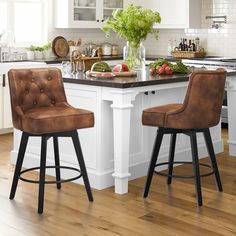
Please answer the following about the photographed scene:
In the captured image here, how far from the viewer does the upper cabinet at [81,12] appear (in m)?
7.33

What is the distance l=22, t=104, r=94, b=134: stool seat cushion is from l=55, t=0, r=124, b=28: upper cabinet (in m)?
3.58

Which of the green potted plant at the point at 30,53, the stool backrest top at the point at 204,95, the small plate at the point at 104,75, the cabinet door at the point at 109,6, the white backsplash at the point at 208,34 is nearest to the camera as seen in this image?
the stool backrest top at the point at 204,95

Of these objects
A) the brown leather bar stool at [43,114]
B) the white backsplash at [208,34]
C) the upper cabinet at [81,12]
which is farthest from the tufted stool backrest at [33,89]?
the white backsplash at [208,34]

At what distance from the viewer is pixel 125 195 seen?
4.25 m

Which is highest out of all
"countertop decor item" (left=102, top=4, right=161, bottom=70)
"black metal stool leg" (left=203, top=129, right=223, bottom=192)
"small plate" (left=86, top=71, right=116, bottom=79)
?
"countertop decor item" (left=102, top=4, right=161, bottom=70)

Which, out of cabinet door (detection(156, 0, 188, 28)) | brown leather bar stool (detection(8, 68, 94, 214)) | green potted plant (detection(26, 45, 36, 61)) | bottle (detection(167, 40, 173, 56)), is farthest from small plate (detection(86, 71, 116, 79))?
bottle (detection(167, 40, 173, 56))

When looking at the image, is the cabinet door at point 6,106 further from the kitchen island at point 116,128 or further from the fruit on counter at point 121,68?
the fruit on counter at point 121,68

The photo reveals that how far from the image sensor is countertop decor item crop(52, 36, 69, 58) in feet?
24.5

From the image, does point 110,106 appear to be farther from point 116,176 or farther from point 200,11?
point 200,11

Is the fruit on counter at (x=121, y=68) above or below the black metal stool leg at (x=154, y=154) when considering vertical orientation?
above

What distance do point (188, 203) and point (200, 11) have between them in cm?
423

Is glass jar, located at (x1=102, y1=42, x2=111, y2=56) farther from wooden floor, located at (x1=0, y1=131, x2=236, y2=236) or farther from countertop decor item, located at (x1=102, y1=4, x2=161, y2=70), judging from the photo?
wooden floor, located at (x1=0, y1=131, x2=236, y2=236)

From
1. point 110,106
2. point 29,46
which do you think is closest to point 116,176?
point 110,106

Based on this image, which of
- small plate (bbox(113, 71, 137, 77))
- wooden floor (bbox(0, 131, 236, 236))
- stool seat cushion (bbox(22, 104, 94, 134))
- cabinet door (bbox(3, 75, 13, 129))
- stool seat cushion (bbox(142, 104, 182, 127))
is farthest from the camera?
cabinet door (bbox(3, 75, 13, 129))
